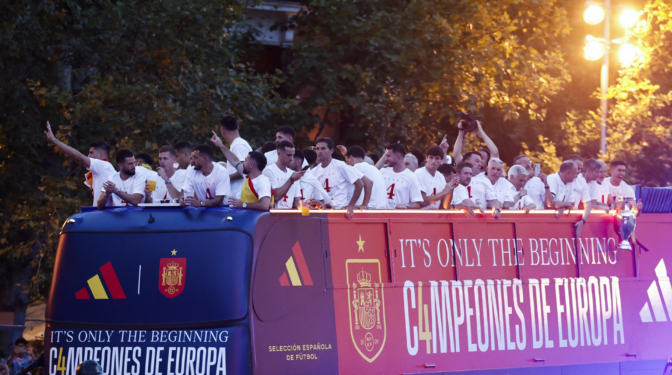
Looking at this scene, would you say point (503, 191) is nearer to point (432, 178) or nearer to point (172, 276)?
point (432, 178)

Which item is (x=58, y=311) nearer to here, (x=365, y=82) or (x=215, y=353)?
(x=215, y=353)

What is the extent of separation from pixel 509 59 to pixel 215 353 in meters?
15.0

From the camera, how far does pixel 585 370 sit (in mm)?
10992

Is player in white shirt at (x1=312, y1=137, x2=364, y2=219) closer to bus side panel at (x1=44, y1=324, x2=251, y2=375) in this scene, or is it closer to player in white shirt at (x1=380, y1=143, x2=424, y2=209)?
player in white shirt at (x1=380, y1=143, x2=424, y2=209)

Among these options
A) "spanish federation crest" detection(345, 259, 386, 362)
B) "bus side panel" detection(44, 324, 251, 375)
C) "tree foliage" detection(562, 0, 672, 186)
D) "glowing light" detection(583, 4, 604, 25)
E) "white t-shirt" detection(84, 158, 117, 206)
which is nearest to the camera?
"bus side panel" detection(44, 324, 251, 375)

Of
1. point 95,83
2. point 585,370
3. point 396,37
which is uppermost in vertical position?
point 396,37

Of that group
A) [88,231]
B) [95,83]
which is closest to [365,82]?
[95,83]

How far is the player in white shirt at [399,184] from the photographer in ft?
36.1

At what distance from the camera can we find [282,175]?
31.9 ft

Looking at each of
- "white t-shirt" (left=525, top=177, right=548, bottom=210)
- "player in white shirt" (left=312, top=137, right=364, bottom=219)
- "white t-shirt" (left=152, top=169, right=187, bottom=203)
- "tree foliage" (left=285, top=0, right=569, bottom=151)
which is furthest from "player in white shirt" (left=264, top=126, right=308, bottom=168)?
"tree foliage" (left=285, top=0, right=569, bottom=151)

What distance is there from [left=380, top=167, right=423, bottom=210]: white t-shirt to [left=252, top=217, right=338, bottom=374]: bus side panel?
2.47 metres

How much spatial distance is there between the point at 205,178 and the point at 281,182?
87cm

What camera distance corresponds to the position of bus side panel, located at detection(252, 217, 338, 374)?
805cm

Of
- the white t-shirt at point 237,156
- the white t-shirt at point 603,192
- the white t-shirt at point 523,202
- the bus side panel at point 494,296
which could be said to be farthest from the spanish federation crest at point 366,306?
the white t-shirt at point 603,192
